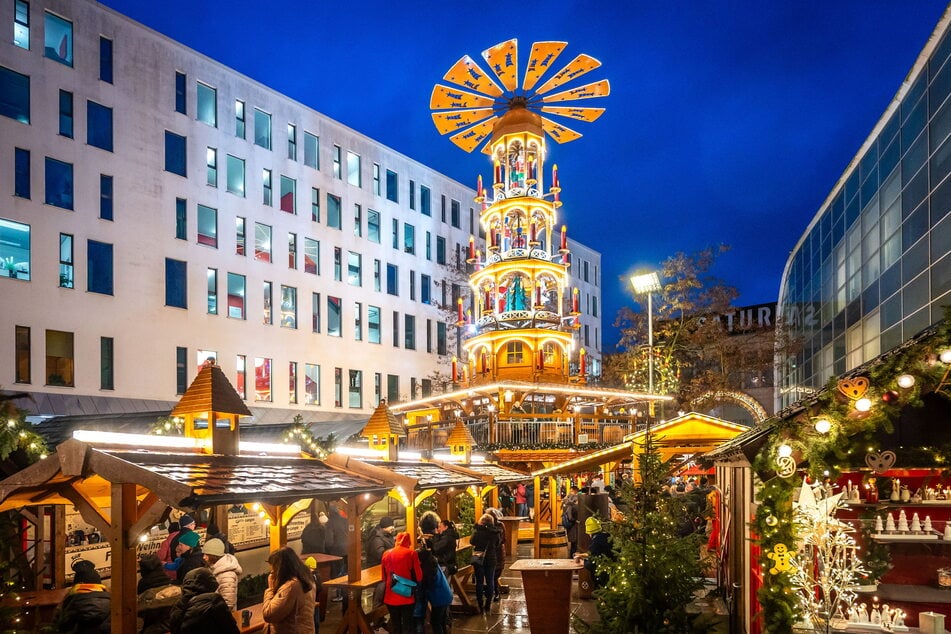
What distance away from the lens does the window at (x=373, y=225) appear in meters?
45.9

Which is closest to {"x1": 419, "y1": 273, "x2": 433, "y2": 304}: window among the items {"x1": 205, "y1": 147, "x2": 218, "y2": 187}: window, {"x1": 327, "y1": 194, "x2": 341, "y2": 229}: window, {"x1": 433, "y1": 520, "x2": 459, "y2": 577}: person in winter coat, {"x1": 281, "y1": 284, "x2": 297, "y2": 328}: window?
{"x1": 327, "y1": 194, "x2": 341, "y2": 229}: window

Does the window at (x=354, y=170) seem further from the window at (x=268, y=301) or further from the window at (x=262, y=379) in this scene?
the window at (x=262, y=379)

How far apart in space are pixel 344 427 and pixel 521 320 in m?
9.63

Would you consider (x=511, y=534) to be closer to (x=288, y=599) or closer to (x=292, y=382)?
(x=288, y=599)

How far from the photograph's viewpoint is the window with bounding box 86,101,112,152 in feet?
101

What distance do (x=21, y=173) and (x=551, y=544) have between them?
22447mm

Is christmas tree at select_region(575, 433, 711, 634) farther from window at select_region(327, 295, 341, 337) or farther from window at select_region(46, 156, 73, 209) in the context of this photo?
window at select_region(327, 295, 341, 337)

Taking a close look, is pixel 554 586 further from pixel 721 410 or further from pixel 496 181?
pixel 721 410

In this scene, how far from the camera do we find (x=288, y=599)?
7512 millimetres

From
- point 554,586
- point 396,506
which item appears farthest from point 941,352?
point 396,506

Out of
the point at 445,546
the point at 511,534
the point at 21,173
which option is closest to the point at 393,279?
the point at 21,173

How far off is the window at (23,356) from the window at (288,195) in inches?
580

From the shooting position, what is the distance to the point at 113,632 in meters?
7.18

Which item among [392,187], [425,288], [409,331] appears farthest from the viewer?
Answer: [425,288]
